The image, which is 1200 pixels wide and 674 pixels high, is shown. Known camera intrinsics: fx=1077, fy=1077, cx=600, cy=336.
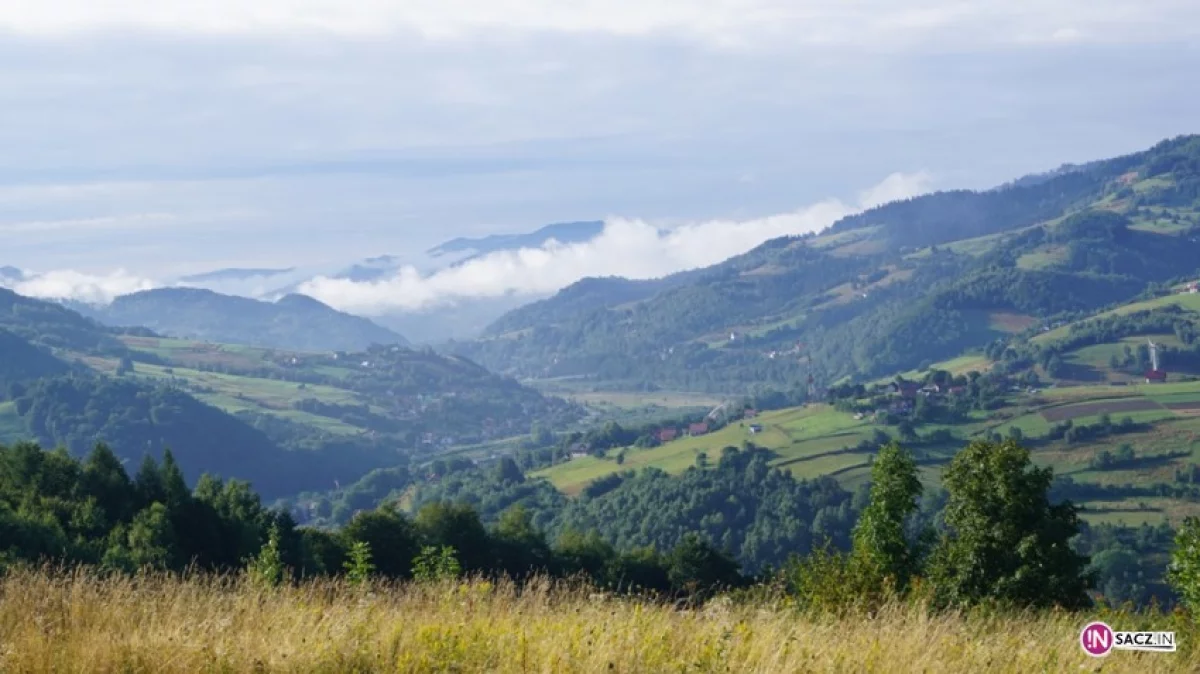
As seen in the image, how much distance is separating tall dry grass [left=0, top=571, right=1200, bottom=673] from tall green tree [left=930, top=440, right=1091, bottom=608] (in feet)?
43.6

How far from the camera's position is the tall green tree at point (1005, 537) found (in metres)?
22.9

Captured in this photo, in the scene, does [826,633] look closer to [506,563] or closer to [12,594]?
[12,594]

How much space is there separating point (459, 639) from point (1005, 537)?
18519 mm

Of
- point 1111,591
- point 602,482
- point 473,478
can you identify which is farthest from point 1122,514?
point 473,478

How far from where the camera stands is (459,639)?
27.7 feet

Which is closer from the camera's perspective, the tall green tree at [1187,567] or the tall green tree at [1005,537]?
the tall green tree at [1187,567]

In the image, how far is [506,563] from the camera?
63.6m

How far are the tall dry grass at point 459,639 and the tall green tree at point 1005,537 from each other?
13303 millimetres

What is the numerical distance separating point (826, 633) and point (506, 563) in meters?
55.9

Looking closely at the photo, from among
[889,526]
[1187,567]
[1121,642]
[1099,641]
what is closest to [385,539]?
[889,526]

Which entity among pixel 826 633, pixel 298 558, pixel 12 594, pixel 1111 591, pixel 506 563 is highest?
pixel 12 594

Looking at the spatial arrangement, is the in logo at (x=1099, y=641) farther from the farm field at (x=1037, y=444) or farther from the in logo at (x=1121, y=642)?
A: the farm field at (x=1037, y=444)

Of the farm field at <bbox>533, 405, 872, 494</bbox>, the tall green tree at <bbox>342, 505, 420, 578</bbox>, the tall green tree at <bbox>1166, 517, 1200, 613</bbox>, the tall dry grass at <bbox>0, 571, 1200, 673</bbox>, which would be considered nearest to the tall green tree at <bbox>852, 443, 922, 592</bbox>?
the tall green tree at <bbox>1166, 517, 1200, 613</bbox>

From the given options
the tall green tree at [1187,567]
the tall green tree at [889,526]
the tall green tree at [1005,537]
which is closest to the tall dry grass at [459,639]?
the tall green tree at [1187,567]
